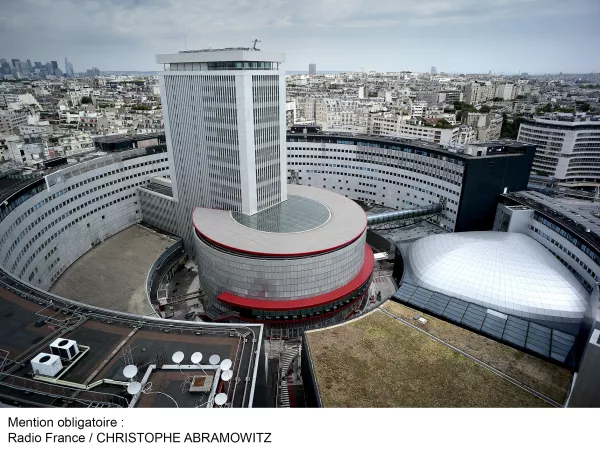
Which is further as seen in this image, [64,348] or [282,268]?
[282,268]

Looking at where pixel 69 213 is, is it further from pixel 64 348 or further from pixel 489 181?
pixel 489 181

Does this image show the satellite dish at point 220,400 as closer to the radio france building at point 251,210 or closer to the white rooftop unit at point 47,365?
the white rooftop unit at point 47,365

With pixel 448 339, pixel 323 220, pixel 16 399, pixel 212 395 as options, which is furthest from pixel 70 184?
pixel 448 339

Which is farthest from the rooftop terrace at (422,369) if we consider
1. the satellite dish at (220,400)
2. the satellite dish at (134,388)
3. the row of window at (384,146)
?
the row of window at (384,146)

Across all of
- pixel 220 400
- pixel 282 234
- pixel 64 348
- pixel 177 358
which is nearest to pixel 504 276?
pixel 282 234

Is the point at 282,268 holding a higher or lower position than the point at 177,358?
lower

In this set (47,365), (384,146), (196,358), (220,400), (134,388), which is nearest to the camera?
(220,400)
